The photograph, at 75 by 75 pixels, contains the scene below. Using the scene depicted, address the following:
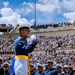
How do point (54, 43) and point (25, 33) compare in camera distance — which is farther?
point (54, 43)

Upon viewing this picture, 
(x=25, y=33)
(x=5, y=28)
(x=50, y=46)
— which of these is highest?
(x=5, y=28)

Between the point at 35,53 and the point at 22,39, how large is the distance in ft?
106

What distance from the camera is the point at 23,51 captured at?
6008 mm

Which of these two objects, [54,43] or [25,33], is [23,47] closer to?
[25,33]

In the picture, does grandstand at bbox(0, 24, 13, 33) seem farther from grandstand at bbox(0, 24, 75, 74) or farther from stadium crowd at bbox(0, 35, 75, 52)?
stadium crowd at bbox(0, 35, 75, 52)

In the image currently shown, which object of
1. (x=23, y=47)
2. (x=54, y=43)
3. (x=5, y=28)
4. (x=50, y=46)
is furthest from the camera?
(x=5, y=28)

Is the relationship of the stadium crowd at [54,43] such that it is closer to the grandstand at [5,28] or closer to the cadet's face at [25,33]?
the grandstand at [5,28]

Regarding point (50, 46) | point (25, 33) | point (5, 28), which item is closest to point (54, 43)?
point (50, 46)

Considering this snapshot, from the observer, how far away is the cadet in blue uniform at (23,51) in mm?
5916

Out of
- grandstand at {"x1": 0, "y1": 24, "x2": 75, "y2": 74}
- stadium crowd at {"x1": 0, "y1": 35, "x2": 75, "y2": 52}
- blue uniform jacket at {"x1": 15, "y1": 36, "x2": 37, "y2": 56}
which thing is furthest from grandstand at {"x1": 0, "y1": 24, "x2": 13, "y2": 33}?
blue uniform jacket at {"x1": 15, "y1": 36, "x2": 37, "y2": 56}

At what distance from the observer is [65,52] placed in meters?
34.2

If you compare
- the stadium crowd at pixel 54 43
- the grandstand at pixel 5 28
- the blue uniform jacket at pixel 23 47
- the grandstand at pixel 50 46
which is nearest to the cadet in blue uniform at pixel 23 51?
the blue uniform jacket at pixel 23 47

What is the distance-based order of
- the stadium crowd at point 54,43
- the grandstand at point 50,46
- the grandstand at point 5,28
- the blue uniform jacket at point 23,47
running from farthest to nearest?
the grandstand at point 5,28
the stadium crowd at point 54,43
the grandstand at point 50,46
the blue uniform jacket at point 23,47

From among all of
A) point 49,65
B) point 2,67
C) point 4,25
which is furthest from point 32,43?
point 4,25
